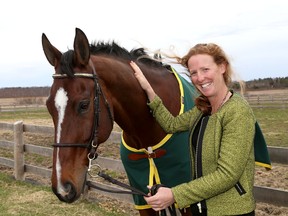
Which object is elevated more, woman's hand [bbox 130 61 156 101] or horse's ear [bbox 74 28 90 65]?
horse's ear [bbox 74 28 90 65]

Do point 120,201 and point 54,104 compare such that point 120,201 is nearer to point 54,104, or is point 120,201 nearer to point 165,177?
point 165,177

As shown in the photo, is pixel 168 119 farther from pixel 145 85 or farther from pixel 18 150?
pixel 18 150

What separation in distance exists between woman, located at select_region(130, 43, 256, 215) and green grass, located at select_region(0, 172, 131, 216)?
10.6 ft

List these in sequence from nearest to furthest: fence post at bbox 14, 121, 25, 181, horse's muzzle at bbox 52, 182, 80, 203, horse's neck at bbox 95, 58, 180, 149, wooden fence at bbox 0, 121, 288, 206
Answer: horse's muzzle at bbox 52, 182, 80, 203, horse's neck at bbox 95, 58, 180, 149, wooden fence at bbox 0, 121, 288, 206, fence post at bbox 14, 121, 25, 181

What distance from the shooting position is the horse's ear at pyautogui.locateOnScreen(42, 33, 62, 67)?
2307mm

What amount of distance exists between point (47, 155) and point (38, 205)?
120 centimetres

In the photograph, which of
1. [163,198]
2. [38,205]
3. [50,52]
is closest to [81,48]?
[50,52]

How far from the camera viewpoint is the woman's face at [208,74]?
5.92ft

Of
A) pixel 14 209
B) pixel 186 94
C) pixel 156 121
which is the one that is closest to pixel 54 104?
pixel 156 121

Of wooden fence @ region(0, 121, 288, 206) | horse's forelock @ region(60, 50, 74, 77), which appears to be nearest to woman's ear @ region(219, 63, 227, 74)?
horse's forelock @ region(60, 50, 74, 77)

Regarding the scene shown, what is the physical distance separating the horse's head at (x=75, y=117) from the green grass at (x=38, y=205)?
2887 mm

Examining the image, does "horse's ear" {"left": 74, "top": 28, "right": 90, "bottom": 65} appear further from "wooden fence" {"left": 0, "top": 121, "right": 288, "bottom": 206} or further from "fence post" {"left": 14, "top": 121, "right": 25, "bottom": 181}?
"fence post" {"left": 14, "top": 121, "right": 25, "bottom": 181}

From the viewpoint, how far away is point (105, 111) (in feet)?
7.50

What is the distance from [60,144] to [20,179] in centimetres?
538
